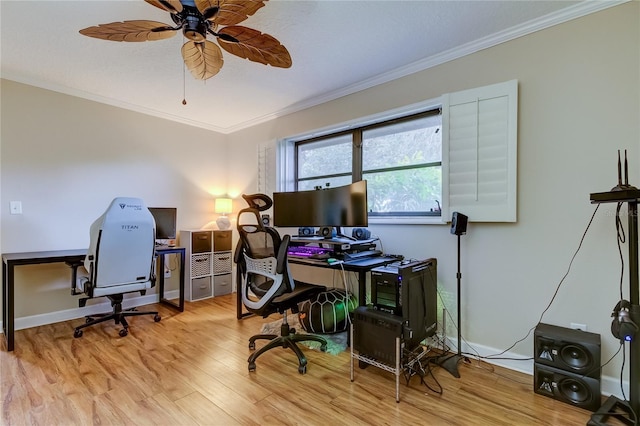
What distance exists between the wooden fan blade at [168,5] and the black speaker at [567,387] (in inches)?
112

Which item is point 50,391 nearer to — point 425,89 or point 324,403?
point 324,403

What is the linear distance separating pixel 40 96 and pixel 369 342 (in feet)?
12.5

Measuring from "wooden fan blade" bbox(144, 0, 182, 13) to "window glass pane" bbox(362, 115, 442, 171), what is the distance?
1.98 meters

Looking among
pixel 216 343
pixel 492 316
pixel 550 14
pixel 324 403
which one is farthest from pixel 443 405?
pixel 550 14

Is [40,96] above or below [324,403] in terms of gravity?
above

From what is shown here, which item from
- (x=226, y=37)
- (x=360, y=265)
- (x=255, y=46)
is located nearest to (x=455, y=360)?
(x=360, y=265)

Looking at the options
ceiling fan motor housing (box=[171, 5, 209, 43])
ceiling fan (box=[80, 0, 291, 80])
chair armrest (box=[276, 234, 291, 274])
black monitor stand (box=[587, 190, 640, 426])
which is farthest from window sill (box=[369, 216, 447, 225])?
ceiling fan motor housing (box=[171, 5, 209, 43])

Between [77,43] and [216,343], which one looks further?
[216,343]

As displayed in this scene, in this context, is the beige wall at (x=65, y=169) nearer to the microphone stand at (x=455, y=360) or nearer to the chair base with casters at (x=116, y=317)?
the chair base with casters at (x=116, y=317)

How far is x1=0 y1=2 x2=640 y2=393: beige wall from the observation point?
184 centimetres

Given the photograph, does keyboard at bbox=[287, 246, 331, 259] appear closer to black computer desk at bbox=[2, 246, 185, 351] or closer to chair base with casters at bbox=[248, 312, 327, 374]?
chair base with casters at bbox=[248, 312, 327, 374]

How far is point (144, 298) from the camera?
144 inches

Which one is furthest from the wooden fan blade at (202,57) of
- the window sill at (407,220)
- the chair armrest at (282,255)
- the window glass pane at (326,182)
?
the window sill at (407,220)

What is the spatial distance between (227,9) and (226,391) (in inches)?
85.2
